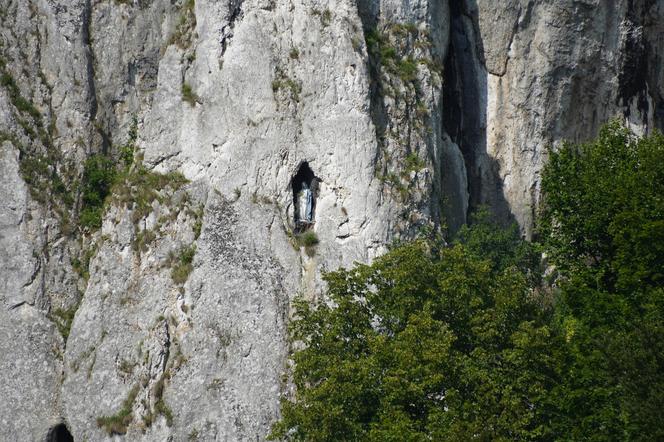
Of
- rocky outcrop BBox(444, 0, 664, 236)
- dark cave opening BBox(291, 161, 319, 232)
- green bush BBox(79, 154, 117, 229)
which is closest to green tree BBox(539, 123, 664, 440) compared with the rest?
dark cave opening BBox(291, 161, 319, 232)

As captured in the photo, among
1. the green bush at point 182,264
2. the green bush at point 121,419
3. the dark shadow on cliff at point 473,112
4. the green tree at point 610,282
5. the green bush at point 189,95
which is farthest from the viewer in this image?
the dark shadow on cliff at point 473,112

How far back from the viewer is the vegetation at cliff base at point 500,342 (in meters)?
25.9

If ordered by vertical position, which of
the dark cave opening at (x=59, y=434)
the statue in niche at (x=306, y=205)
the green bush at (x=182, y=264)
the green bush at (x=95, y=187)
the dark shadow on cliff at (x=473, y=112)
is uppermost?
the dark shadow on cliff at (x=473, y=112)

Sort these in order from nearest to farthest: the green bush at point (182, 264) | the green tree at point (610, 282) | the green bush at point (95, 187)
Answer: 1. the green tree at point (610, 282)
2. the green bush at point (182, 264)
3. the green bush at point (95, 187)

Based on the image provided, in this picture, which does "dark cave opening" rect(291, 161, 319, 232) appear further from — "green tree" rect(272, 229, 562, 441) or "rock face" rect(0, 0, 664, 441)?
"green tree" rect(272, 229, 562, 441)

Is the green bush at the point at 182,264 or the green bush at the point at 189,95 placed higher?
the green bush at the point at 189,95

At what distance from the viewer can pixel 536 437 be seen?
26.7m

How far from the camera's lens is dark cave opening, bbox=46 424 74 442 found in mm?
34497

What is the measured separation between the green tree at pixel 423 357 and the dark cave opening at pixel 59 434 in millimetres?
Answer: 7975

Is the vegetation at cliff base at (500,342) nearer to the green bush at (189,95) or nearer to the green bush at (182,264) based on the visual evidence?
the green bush at (182,264)

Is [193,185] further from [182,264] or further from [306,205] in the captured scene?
[306,205]

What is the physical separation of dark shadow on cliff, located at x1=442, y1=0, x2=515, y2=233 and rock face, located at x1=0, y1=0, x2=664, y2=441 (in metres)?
2.17

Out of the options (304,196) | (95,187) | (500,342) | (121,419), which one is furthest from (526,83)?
(121,419)

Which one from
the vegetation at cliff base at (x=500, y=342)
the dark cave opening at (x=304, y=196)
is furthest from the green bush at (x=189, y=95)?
the vegetation at cliff base at (x=500, y=342)
